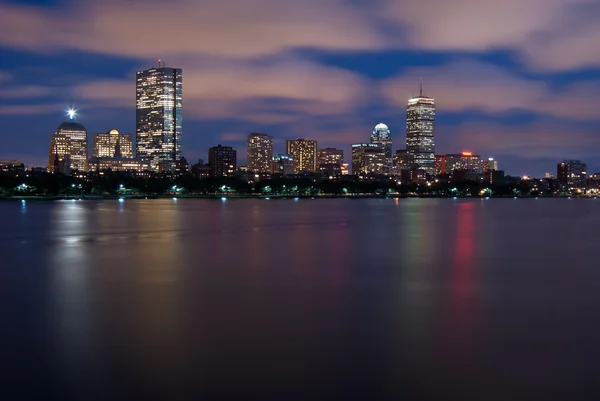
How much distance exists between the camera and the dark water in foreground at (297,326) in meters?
9.46

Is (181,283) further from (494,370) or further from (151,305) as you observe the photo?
(494,370)

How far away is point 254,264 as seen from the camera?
2448 cm

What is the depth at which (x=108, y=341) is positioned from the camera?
11.9 metres

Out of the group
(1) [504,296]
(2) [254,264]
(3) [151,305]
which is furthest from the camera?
(2) [254,264]

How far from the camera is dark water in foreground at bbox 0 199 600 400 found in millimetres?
9461

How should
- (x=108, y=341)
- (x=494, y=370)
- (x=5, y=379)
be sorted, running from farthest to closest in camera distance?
(x=108, y=341) → (x=494, y=370) → (x=5, y=379)

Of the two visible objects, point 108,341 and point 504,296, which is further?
point 504,296

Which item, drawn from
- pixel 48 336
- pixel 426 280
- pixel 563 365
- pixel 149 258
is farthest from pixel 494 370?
pixel 149 258

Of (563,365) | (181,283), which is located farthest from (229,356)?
(181,283)

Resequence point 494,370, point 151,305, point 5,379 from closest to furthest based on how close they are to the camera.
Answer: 1. point 5,379
2. point 494,370
3. point 151,305

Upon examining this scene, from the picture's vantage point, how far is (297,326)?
1322 centimetres

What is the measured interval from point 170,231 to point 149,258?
1685 centimetres

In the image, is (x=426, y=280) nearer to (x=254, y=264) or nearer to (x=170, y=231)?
(x=254, y=264)

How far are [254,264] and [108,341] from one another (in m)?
12.7
